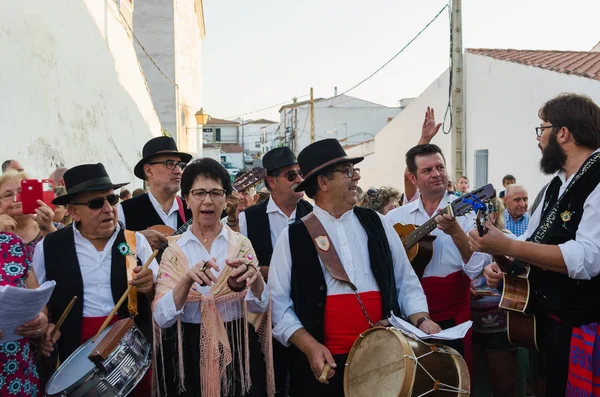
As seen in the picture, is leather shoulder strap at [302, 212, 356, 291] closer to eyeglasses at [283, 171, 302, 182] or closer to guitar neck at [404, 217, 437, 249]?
guitar neck at [404, 217, 437, 249]

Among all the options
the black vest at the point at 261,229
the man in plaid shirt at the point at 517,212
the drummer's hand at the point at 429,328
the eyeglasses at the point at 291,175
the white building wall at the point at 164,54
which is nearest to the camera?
the drummer's hand at the point at 429,328

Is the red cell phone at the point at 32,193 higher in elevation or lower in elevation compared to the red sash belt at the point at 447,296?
higher

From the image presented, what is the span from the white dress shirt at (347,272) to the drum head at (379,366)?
36 cm

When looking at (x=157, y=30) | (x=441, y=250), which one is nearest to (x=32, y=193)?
(x=441, y=250)

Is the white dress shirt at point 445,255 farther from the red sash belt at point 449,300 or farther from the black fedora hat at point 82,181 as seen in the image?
the black fedora hat at point 82,181

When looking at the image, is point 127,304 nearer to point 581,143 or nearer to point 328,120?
point 581,143

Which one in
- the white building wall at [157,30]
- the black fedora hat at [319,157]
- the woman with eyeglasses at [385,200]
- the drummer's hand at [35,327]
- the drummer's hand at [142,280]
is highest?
the white building wall at [157,30]

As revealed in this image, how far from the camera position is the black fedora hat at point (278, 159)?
5.11 m

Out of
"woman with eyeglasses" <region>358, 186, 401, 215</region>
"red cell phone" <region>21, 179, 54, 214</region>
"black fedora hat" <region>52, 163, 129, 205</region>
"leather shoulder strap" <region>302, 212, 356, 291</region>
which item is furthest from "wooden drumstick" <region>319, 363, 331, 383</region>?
"woman with eyeglasses" <region>358, 186, 401, 215</region>

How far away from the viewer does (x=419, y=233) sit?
423cm

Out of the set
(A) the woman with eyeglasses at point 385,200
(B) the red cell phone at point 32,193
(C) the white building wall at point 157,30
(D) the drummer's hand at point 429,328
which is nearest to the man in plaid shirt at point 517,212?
(A) the woman with eyeglasses at point 385,200

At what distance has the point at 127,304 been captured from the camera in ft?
11.6

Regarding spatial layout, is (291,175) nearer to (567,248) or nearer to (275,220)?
(275,220)

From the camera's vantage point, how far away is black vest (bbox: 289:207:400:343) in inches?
130
